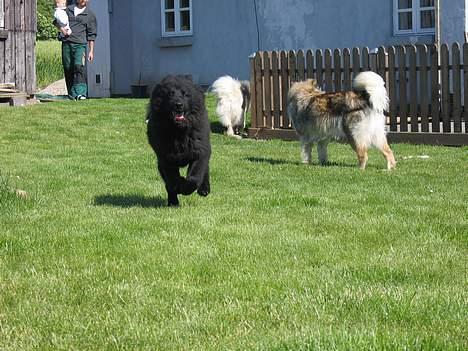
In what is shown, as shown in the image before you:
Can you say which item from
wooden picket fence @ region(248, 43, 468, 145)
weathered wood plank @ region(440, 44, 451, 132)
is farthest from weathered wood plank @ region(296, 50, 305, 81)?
weathered wood plank @ region(440, 44, 451, 132)

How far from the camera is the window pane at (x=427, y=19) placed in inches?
705

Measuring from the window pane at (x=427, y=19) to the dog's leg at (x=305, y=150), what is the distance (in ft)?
23.3

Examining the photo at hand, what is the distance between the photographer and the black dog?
787 centimetres

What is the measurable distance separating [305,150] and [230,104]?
397cm

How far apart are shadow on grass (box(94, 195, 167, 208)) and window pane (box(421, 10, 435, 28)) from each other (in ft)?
35.2

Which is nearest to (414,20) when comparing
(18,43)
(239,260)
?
(18,43)

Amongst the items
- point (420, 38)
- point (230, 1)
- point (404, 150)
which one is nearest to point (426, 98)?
point (404, 150)

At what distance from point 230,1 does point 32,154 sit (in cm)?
949

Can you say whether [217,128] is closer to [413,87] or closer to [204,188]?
[413,87]

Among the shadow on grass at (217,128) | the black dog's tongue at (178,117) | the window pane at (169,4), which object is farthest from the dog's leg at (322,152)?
the window pane at (169,4)

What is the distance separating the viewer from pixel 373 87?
1106cm

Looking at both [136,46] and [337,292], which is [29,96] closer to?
[136,46]

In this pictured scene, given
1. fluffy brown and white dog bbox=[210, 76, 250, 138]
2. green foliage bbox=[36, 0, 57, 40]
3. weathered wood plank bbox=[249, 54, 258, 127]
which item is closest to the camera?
fluffy brown and white dog bbox=[210, 76, 250, 138]

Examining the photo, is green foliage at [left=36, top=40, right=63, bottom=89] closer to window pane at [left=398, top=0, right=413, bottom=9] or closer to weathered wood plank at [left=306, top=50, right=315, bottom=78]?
window pane at [left=398, top=0, right=413, bottom=9]
